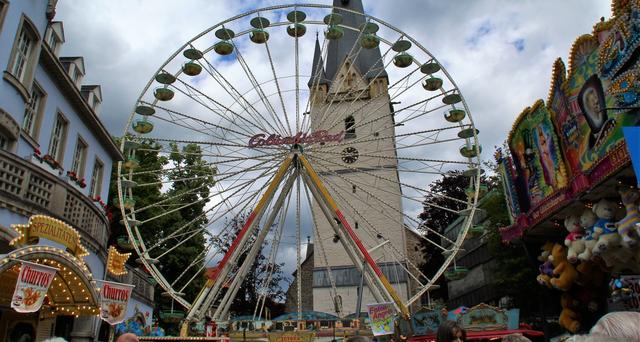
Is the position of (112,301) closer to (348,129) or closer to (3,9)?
(3,9)

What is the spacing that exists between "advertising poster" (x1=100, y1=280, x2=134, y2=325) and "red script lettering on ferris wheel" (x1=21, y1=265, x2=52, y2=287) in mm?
1530

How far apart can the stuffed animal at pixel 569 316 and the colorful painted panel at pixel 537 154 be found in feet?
8.34

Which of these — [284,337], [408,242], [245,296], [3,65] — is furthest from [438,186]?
[3,65]

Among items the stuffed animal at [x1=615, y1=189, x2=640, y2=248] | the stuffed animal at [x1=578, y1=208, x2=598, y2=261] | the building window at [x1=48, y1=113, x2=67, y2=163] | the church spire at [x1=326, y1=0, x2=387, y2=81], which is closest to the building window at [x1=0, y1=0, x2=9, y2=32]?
the building window at [x1=48, y1=113, x2=67, y2=163]

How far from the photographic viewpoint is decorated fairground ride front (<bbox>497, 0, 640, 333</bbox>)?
861 cm

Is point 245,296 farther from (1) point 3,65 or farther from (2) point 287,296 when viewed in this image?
(1) point 3,65

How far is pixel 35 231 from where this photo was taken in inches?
343

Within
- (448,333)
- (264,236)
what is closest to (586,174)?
(448,333)

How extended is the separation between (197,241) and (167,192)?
331cm

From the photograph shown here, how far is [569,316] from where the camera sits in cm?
1266

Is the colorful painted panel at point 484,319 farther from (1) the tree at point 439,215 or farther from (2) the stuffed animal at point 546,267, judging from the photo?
(1) the tree at point 439,215

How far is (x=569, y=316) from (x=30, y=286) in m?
12.1

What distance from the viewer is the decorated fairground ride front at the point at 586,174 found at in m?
8.61

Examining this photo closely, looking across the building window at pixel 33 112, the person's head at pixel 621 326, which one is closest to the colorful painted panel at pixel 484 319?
the building window at pixel 33 112
